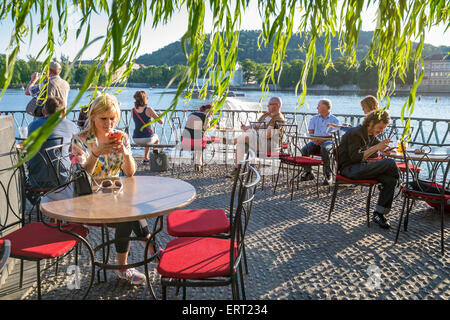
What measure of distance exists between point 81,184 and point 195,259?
93 centimetres

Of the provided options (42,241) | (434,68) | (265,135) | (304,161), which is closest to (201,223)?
(42,241)

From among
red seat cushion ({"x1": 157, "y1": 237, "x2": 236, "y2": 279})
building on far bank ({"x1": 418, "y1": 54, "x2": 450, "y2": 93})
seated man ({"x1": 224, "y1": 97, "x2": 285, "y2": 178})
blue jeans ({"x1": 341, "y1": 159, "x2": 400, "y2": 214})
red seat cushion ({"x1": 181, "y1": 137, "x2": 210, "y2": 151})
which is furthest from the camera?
red seat cushion ({"x1": 181, "y1": 137, "x2": 210, "y2": 151})

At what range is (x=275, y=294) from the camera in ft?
8.68

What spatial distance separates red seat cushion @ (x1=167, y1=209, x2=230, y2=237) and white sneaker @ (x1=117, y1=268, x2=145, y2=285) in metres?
0.47

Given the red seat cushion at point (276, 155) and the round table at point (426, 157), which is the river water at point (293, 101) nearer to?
the round table at point (426, 157)

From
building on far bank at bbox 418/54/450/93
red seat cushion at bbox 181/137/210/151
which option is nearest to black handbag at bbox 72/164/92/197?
building on far bank at bbox 418/54/450/93

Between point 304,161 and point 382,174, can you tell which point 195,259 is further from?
point 304,161

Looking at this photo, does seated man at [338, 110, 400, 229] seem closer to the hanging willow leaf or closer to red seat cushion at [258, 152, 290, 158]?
red seat cushion at [258, 152, 290, 158]

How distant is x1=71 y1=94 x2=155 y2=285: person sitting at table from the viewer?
2.64 metres

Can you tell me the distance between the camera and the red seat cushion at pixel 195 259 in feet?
6.14

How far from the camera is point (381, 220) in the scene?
4.05 meters

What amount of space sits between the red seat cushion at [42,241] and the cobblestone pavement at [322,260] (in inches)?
Answer: 19.5
